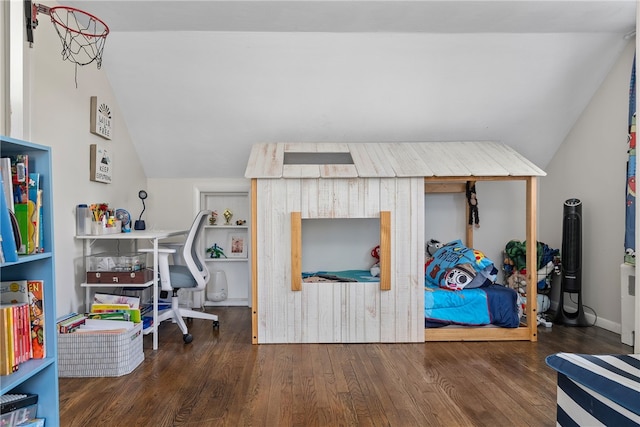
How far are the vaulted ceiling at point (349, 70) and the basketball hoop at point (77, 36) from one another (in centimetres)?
11

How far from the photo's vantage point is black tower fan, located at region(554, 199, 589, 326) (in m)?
3.65

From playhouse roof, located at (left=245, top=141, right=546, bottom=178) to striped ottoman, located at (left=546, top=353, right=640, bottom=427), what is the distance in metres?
1.81

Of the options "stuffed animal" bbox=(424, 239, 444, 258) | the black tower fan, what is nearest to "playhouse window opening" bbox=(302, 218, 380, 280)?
"stuffed animal" bbox=(424, 239, 444, 258)

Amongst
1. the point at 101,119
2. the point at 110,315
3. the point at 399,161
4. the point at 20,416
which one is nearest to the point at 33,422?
the point at 20,416

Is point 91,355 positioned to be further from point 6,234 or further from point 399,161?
point 399,161

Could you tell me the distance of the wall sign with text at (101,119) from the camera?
10.8ft

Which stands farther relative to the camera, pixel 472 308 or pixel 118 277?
pixel 472 308

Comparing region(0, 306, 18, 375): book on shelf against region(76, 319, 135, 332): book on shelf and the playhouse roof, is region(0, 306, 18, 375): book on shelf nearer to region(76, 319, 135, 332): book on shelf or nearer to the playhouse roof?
region(76, 319, 135, 332): book on shelf

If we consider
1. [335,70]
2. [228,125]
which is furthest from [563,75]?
[228,125]

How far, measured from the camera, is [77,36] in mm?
3100

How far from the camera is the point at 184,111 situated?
12.7 ft

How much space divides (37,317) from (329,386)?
1.50 meters

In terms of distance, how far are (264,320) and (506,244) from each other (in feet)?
8.94

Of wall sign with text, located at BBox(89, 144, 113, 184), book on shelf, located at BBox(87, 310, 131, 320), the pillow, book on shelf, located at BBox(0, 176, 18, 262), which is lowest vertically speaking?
book on shelf, located at BBox(87, 310, 131, 320)
